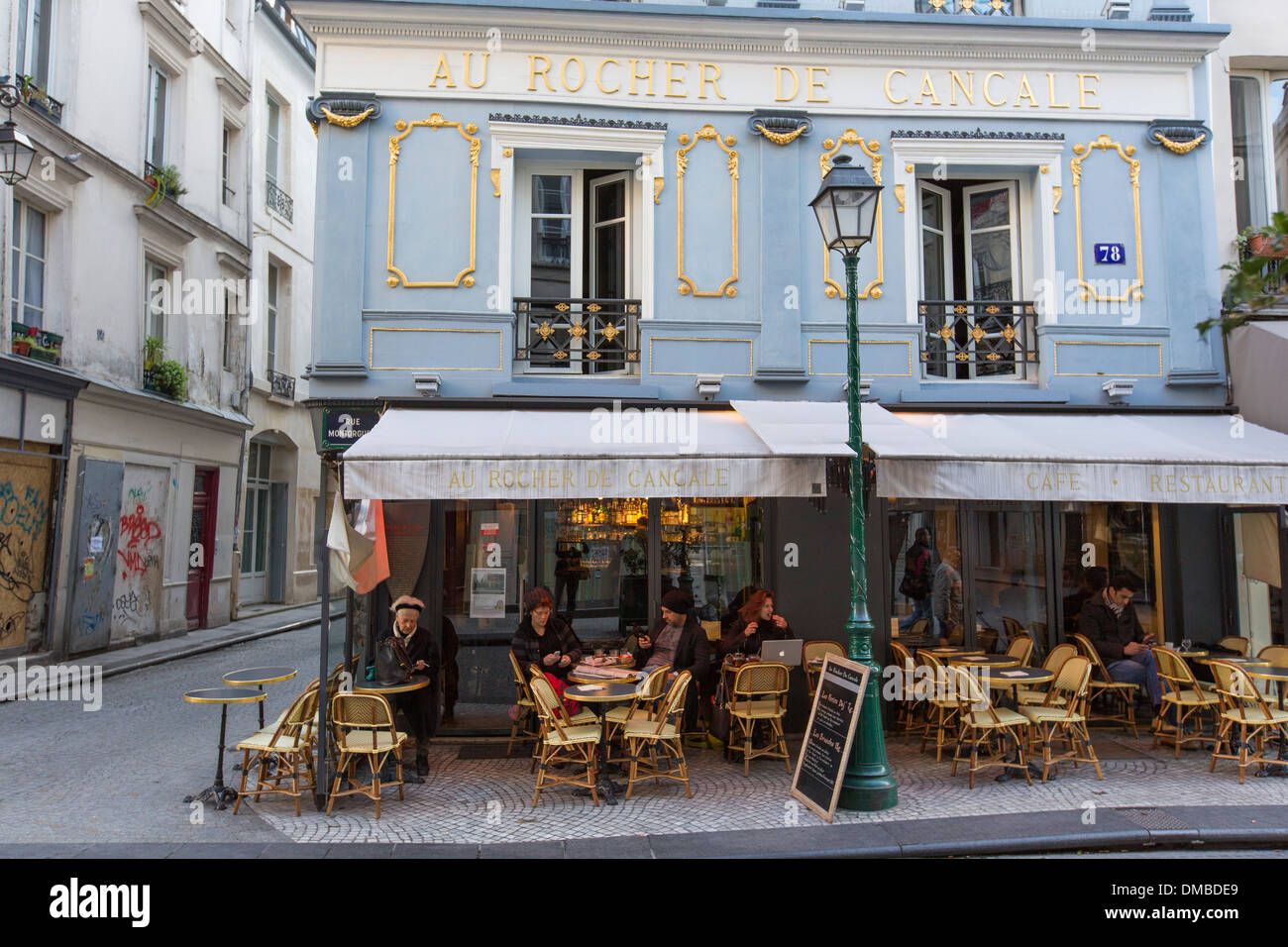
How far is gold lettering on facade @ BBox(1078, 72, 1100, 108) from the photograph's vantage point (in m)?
9.45

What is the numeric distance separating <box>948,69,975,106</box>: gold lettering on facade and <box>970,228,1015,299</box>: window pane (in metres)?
1.52

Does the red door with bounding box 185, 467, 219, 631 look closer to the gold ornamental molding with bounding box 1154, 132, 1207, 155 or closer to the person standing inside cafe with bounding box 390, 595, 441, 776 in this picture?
the person standing inside cafe with bounding box 390, 595, 441, 776

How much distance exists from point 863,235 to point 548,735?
15.4 feet

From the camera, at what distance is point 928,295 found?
9.78 meters

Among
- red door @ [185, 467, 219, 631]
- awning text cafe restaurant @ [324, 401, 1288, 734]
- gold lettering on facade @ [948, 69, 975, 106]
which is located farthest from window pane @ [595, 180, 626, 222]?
red door @ [185, 467, 219, 631]

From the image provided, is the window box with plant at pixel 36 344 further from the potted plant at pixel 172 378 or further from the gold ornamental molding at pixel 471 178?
the gold ornamental molding at pixel 471 178

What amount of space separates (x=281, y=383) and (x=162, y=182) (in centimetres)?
581

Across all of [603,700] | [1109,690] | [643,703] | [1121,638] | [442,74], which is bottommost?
[1109,690]

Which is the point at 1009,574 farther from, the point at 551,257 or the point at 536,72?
the point at 536,72

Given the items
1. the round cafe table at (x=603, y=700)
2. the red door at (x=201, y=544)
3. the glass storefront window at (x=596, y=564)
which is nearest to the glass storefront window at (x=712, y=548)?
the glass storefront window at (x=596, y=564)

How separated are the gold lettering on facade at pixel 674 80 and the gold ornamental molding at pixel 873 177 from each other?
5.48 feet

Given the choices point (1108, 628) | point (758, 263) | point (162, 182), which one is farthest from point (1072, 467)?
point (162, 182)

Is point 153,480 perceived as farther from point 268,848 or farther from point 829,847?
point 829,847

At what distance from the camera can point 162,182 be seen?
1509cm
